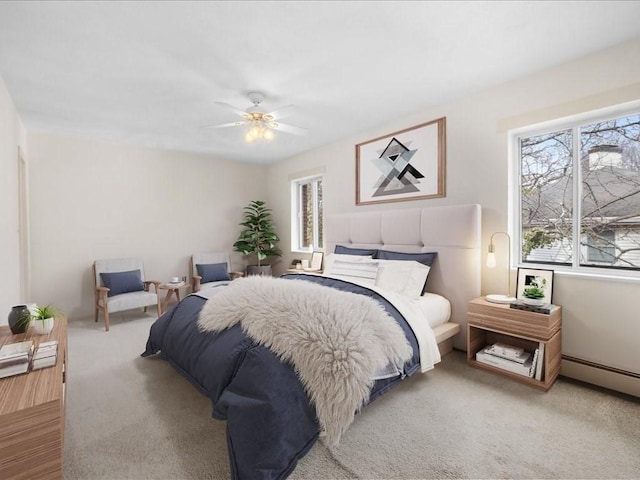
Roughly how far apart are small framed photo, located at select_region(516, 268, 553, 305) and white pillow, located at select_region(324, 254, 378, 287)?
1246 millimetres

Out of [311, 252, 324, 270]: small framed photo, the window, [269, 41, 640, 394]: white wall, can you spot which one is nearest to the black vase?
[311, 252, 324, 270]: small framed photo

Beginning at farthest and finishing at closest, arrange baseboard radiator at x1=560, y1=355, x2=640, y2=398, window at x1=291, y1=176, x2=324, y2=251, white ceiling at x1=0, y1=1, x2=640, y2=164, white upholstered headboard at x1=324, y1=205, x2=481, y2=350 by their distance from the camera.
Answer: window at x1=291, y1=176, x2=324, y2=251, white upholstered headboard at x1=324, y1=205, x2=481, y2=350, baseboard radiator at x1=560, y1=355, x2=640, y2=398, white ceiling at x1=0, y1=1, x2=640, y2=164

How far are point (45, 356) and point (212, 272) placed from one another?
10.5ft

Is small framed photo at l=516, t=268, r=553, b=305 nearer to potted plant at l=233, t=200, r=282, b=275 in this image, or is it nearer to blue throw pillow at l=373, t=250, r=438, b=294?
blue throw pillow at l=373, t=250, r=438, b=294

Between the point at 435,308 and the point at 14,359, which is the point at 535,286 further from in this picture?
the point at 14,359

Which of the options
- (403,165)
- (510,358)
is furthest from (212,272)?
(510,358)

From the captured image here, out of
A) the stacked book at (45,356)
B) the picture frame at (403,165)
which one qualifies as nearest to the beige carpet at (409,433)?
the stacked book at (45,356)

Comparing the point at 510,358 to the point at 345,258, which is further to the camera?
the point at 345,258

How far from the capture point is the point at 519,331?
7.71 feet

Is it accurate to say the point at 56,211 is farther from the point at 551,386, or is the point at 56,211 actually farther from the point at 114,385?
the point at 551,386

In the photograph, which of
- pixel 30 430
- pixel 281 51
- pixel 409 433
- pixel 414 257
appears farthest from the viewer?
pixel 414 257

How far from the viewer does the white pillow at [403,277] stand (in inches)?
112

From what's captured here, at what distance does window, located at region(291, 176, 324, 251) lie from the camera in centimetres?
501

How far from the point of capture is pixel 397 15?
1.85 metres
